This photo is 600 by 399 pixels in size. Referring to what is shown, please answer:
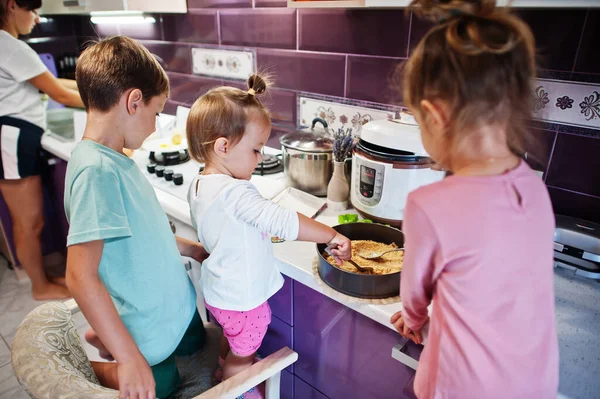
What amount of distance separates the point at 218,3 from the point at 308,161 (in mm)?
882

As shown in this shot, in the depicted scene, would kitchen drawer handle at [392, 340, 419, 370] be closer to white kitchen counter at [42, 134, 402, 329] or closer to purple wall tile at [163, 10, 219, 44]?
white kitchen counter at [42, 134, 402, 329]

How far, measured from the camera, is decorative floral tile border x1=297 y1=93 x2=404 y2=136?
1.33 meters

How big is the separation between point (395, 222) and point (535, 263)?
0.52 meters

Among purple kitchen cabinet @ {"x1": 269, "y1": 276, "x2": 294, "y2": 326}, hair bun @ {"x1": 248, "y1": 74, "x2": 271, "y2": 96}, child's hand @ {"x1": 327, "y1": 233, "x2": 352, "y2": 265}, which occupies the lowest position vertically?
purple kitchen cabinet @ {"x1": 269, "y1": 276, "x2": 294, "y2": 326}

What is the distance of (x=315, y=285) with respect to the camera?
881 mm

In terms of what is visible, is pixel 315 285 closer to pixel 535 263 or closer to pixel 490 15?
pixel 535 263

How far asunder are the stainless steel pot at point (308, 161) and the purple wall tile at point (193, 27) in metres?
0.77

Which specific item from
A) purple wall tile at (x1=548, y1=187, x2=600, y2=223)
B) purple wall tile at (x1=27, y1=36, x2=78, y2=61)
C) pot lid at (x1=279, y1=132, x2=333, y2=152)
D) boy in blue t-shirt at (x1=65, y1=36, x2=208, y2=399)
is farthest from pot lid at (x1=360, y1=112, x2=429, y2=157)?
purple wall tile at (x1=27, y1=36, x2=78, y2=61)

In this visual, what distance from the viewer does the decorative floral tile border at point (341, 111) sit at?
1.33m

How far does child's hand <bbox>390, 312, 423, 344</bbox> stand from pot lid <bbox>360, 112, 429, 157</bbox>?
15.5 inches

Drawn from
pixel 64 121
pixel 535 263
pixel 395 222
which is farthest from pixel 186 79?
pixel 535 263

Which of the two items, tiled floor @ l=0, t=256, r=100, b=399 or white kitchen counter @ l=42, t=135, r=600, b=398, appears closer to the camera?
white kitchen counter @ l=42, t=135, r=600, b=398

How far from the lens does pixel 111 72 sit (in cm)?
81

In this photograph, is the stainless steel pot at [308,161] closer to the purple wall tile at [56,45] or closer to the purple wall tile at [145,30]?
the purple wall tile at [145,30]
